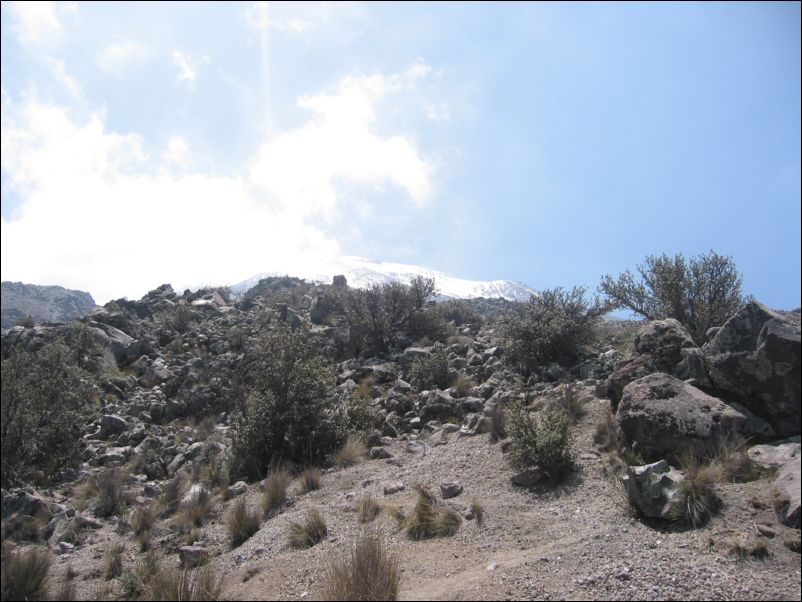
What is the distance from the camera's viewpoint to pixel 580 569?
4.86 m

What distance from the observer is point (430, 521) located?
20.9 ft

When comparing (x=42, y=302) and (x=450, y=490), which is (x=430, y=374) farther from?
(x=42, y=302)

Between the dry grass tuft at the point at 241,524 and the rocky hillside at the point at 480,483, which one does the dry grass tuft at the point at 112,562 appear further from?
the dry grass tuft at the point at 241,524

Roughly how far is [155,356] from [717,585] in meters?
19.1

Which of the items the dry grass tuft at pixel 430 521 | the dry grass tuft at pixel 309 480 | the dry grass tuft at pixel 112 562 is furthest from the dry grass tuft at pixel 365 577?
the dry grass tuft at pixel 309 480

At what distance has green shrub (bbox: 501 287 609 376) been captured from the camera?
527 inches

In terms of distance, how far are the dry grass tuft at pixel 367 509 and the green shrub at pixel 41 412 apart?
508cm

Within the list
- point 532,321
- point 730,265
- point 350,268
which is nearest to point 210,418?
point 532,321

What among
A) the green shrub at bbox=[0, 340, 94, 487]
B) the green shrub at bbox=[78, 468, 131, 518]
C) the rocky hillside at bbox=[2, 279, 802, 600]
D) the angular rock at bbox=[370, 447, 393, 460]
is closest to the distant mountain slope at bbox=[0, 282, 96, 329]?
the green shrub at bbox=[0, 340, 94, 487]

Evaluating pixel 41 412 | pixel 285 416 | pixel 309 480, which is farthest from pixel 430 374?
pixel 41 412

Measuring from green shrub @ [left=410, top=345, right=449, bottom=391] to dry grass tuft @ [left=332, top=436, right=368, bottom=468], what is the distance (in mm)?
3830

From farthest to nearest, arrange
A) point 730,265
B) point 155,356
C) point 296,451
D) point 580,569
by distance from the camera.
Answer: point 155,356 → point 730,265 → point 296,451 → point 580,569

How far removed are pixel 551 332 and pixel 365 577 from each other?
10.0 metres

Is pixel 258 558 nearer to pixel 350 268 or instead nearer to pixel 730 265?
pixel 730 265
